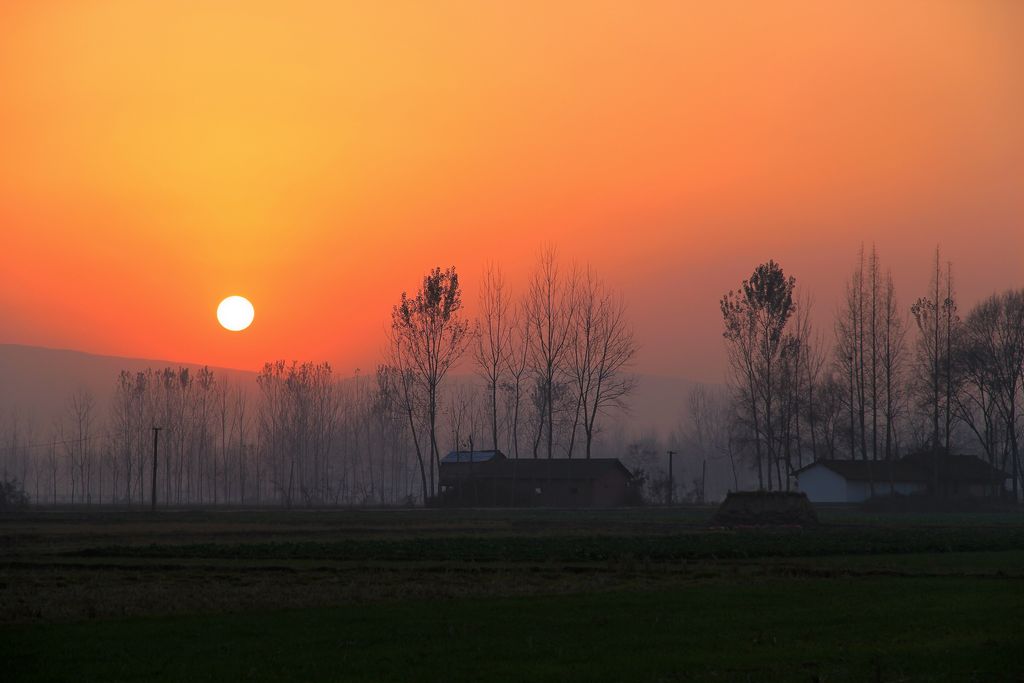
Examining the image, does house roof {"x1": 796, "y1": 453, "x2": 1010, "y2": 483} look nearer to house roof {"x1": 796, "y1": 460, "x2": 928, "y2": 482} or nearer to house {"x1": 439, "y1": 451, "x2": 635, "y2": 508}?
house roof {"x1": 796, "y1": 460, "x2": 928, "y2": 482}

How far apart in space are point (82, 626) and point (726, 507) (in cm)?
5344

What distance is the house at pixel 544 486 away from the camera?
117312 millimetres

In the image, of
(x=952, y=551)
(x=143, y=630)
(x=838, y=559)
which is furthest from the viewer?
(x=952, y=551)

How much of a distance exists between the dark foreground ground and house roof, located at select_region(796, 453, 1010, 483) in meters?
64.3

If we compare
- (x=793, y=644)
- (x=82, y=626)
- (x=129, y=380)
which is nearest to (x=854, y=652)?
(x=793, y=644)

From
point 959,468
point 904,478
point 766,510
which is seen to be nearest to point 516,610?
point 766,510

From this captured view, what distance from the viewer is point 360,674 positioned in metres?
19.9

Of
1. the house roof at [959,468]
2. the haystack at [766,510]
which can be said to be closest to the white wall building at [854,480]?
the house roof at [959,468]

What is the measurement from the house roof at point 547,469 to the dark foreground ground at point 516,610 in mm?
65059

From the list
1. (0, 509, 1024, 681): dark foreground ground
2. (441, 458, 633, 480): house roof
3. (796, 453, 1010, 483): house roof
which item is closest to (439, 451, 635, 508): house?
(441, 458, 633, 480): house roof

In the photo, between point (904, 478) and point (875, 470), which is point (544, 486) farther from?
point (904, 478)

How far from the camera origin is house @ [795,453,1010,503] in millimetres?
114188

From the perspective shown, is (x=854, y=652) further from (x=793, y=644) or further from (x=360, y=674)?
(x=360, y=674)

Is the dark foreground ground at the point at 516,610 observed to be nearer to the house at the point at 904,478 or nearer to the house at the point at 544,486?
the house at the point at 904,478
